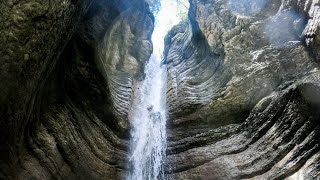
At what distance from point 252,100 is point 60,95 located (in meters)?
5.83

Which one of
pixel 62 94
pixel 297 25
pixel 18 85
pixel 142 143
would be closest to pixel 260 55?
pixel 297 25

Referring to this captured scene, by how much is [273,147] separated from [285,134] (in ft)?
1.56

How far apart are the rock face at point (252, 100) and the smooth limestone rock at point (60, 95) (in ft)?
6.89

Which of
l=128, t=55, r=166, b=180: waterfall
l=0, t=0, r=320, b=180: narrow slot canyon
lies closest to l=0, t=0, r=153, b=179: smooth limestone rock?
l=0, t=0, r=320, b=180: narrow slot canyon

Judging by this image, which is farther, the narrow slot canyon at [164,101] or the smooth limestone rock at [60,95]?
the narrow slot canyon at [164,101]

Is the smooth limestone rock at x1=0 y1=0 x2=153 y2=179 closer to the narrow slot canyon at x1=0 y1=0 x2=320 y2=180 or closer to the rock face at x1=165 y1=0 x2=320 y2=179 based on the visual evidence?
the narrow slot canyon at x1=0 y1=0 x2=320 y2=180

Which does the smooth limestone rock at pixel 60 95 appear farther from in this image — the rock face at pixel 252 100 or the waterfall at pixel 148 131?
the rock face at pixel 252 100

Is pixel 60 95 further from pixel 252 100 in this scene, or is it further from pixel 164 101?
pixel 252 100

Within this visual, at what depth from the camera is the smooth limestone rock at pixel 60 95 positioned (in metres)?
7.06

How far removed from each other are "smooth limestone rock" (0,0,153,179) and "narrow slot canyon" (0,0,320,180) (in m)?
0.03

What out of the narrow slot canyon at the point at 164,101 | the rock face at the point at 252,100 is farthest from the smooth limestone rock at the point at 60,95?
the rock face at the point at 252,100

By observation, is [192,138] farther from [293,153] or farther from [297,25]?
[297,25]

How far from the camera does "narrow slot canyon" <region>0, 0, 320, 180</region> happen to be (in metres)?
7.48

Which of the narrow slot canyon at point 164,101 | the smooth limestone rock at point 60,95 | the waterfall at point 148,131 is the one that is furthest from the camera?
the waterfall at point 148,131
